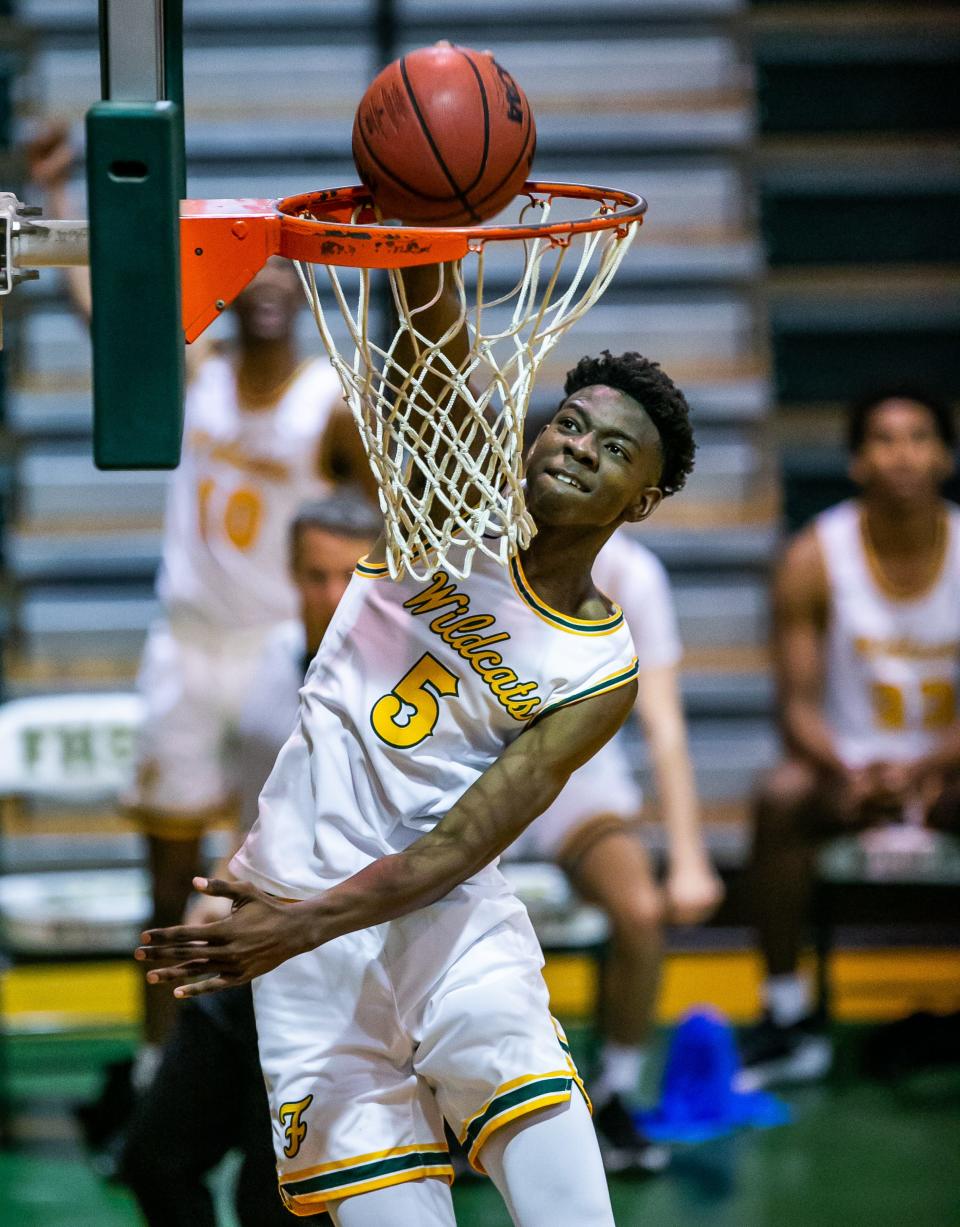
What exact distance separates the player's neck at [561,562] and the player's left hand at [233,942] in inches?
25.0

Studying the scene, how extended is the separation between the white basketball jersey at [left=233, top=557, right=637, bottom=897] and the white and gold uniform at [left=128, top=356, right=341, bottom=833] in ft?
7.87

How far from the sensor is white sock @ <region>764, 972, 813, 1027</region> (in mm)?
5539

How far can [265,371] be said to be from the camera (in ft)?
18.2

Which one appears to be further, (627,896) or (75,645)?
(75,645)

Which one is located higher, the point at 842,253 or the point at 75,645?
the point at 842,253

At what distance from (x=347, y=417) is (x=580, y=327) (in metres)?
1.93

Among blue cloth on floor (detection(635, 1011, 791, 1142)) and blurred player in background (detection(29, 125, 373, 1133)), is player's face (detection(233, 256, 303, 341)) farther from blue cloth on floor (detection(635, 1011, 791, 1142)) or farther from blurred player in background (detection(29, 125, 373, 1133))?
blue cloth on floor (detection(635, 1011, 791, 1142))

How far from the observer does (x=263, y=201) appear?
3.01m

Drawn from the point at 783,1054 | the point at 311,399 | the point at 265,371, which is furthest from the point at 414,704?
the point at 783,1054

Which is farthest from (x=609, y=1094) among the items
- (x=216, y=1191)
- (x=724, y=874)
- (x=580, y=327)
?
(x=580, y=327)

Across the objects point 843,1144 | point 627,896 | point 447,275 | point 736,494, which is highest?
point 447,275

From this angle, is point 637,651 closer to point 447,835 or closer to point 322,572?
point 322,572

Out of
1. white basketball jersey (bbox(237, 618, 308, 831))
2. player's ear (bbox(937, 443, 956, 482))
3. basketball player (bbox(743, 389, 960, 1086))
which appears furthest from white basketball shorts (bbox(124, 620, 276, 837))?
player's ear (bbox(937, 443, 956, 482))

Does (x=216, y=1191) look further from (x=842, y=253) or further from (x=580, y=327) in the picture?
(x=842, y=253)
